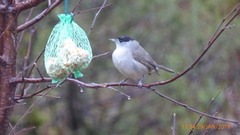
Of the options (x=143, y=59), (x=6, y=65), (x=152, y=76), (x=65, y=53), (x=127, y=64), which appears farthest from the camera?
(x=152, y=76)

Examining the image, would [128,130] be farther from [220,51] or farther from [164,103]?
[220,51]

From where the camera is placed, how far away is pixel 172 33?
616 cm

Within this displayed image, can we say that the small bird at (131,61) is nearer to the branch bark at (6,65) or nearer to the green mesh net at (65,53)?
the green mesh net at (65,53)

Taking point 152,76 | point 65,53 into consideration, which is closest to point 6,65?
point 65,53

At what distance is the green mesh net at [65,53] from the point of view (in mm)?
2600

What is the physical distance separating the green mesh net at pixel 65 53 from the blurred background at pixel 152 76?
236 centimetres

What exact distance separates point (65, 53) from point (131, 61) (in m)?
1.41

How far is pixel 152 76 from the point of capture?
636 centimetres

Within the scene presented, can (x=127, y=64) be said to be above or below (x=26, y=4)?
below

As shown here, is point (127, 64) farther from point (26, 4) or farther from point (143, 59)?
point (26, 4)

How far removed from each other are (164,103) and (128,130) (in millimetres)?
765

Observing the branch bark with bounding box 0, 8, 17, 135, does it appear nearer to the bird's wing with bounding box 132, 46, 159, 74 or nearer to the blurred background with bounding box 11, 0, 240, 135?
the bird's wing with bounding box 132, 46, 159, 74

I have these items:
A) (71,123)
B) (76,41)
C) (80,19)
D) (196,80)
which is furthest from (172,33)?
(76,41)

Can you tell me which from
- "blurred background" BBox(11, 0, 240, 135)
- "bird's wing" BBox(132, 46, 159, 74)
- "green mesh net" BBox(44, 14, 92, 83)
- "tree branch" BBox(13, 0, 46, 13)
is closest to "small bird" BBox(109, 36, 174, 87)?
"bird's wing" BBox(132, 46, 159, 74)
